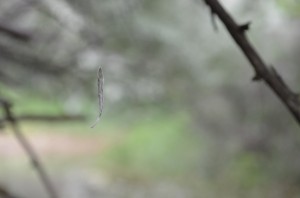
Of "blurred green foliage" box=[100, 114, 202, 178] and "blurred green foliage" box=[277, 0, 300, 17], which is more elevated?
"blurred green foliage" box=[100, 114, 202, 178]

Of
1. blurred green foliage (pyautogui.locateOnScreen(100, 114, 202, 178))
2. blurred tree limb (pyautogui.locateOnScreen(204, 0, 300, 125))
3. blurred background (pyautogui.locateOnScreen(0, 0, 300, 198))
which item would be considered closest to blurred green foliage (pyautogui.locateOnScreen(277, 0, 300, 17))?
blurred background (pyautogui.locateOnScreen(0, 0, 300, 198))

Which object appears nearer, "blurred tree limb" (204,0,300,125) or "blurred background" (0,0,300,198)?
"blurred tree limb" (204,0,300,125)

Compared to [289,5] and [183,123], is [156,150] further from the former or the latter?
[289,5]

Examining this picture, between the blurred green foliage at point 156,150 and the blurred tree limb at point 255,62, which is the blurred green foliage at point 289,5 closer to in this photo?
the blurred tree limb at point 255,62

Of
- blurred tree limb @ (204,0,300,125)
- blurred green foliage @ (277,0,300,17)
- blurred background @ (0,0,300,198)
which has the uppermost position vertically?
blurred background @ (0,0,300,198)

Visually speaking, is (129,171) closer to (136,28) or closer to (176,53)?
(176,53)

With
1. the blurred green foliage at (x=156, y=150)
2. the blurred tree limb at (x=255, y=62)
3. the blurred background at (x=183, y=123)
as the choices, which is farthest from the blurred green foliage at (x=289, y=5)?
the blurred green foliage at (x=156, y=150)

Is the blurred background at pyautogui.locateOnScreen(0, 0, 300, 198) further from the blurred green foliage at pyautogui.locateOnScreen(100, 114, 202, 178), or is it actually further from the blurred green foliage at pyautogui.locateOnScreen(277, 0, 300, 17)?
the blurred green foliage at pyautogui.locateOnScreen(277, 0, 300, 17)

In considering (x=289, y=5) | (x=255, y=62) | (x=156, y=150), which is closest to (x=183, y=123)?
(x=156, y=150)

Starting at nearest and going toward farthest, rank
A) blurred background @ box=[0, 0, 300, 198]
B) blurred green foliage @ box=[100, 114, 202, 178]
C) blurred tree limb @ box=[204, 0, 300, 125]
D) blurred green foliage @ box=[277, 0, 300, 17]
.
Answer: blurred tree limb @ box=[204, 0, 300, 125]
blurred green foliage @ box=[277, 0, 300, 17]
blurred background @ box=[0, 0, 300, 198]
blurred green foliage @ box=[100, 114, 202, 178]
